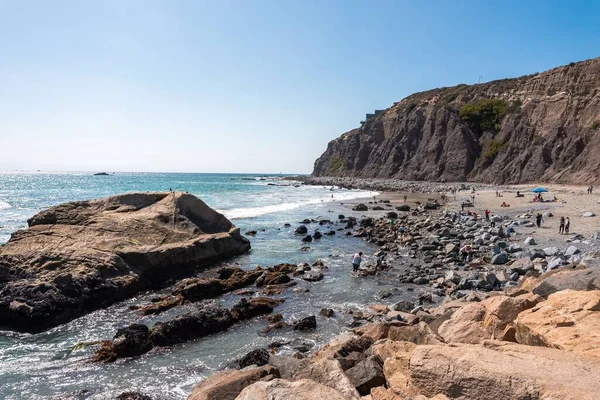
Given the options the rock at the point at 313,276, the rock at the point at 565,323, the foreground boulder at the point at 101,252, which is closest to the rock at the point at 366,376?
the rock at the point at 565,323

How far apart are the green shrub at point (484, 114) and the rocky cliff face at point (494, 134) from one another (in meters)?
0.21

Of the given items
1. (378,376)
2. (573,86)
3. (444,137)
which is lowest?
(378,376)

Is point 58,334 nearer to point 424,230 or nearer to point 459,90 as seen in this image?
point 424,230

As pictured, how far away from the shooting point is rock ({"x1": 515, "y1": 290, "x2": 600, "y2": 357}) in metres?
5.82

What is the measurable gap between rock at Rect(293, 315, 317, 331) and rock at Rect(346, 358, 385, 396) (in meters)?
5.83

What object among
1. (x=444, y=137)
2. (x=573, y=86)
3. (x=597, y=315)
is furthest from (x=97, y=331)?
(x=444, y=137)

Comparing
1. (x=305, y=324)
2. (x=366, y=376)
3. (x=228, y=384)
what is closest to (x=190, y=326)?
(x=305, y=324)

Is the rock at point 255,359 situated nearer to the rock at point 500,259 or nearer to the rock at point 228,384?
the rock at point 228,384

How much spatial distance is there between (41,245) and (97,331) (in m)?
6.25

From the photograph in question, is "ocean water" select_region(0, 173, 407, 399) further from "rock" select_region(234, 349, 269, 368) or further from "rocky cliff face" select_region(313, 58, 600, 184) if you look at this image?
"rocky cliff face" select_region(313, 58, 600, 184)

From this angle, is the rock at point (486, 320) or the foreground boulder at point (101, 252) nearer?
the rock at point (486, 320)

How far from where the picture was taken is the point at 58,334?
1280 centimetres

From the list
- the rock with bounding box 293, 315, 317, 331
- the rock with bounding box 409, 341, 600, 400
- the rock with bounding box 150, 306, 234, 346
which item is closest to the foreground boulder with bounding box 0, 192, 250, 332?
the rock with bounding box 150, 306, 234, 346

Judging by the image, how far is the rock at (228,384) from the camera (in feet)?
22.0
